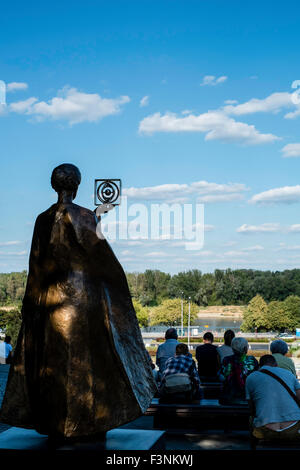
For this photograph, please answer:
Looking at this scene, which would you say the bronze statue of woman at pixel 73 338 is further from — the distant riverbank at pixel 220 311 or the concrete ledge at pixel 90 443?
the distant riverbank at pixel 220 311

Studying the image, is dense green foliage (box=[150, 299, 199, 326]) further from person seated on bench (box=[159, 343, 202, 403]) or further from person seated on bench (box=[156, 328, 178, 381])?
person seated on bench (box=[159, 343, 202, 403])

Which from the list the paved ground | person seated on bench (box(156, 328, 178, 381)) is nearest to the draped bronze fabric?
the paved ground

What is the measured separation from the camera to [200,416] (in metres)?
6.92

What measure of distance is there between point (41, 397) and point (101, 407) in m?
0.43

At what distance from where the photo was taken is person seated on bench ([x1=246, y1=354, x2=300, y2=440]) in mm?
5121

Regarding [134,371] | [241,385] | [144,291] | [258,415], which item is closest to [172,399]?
[241,385]

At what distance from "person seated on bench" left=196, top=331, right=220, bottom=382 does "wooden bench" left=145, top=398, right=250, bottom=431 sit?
79.8 inches

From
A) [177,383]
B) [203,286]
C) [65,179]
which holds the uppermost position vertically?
[203,286]

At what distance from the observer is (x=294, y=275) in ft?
391

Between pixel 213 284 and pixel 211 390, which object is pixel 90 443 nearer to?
pixel 211 390

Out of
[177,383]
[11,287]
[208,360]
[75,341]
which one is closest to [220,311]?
[11,287]

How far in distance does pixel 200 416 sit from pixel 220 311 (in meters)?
114

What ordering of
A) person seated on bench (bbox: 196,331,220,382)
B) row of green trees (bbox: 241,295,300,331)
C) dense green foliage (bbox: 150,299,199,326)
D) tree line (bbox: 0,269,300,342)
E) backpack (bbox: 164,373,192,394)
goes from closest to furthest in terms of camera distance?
backpack (bbox: 164,373,192,394)
person seated on bench (bbox: 196,331,220,382)
row of green trees (bbox: 241,295,300,331)
dense green foliage (bbox: 150,299,199,326)
tree line (bbox: 0,269,300,342)
